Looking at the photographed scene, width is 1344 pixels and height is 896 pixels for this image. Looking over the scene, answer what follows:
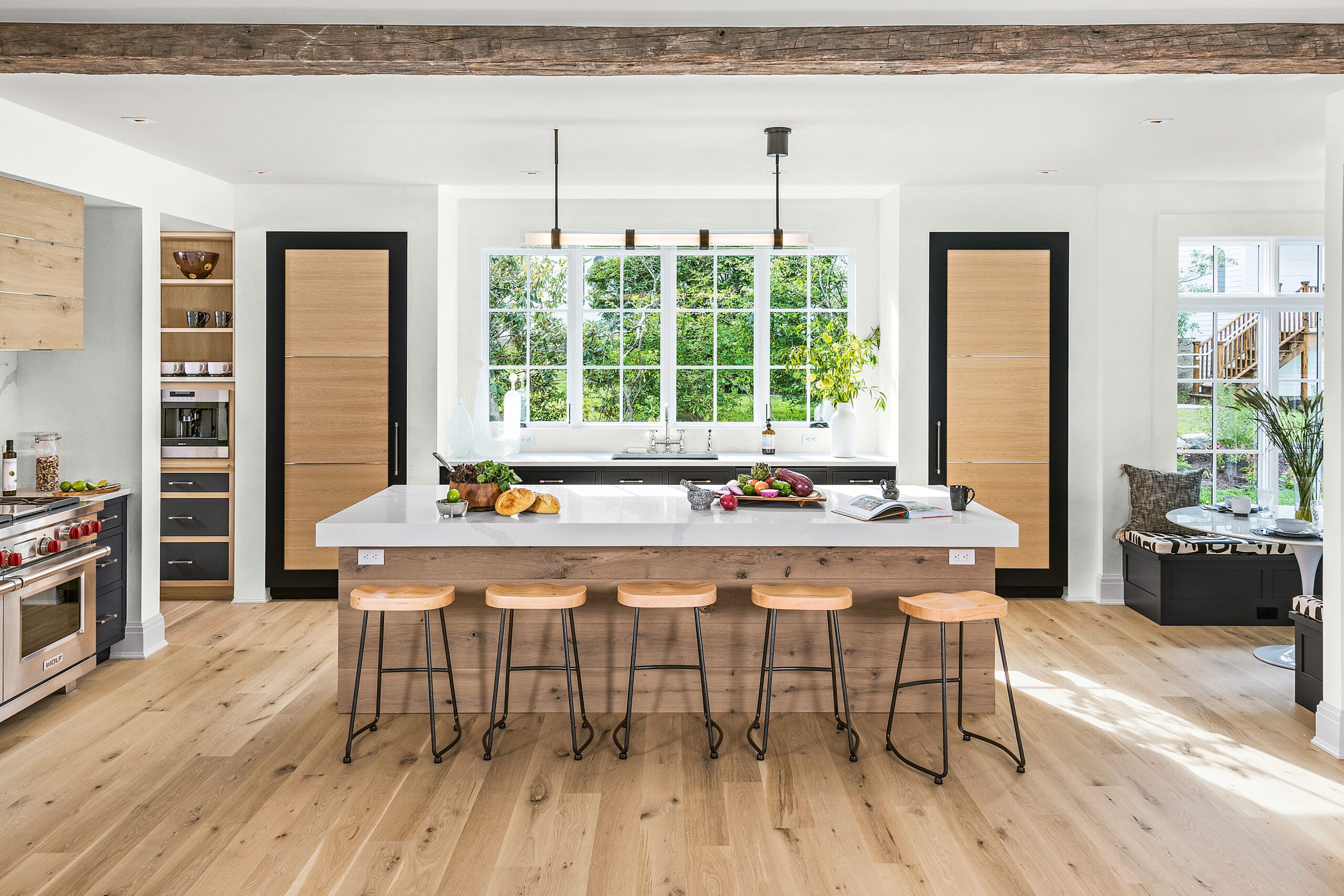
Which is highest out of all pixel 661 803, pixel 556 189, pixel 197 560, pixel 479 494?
pixel 556 189

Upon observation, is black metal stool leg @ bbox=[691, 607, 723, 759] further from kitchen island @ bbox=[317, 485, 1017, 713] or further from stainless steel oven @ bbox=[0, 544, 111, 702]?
stainless steel oven @ bbox=[0, 544, 111, 702]

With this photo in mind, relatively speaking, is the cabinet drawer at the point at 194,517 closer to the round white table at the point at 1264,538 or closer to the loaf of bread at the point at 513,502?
the loaf of bread at the point at 513,502

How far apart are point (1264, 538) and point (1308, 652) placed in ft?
1.92

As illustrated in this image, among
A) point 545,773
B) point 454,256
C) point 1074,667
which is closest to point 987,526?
point 1074,667

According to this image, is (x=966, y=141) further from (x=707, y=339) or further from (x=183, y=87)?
(x=183, y=87)

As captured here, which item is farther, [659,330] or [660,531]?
[659,330]

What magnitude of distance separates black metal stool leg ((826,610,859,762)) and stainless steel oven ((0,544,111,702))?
11.0 feet

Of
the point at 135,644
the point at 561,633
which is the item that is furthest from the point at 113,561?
the point at 561,633

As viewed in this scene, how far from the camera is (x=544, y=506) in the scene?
384 centimetres

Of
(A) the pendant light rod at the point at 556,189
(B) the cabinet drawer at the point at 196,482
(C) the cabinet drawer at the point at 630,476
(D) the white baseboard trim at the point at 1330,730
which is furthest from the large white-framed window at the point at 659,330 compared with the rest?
(D) the white baseboard trim at the point at 1330,730

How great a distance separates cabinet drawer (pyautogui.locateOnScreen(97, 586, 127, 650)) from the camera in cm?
449

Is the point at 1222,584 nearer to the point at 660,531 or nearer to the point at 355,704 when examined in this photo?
the point at 660,531

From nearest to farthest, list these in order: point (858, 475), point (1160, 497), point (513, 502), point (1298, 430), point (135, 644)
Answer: point (513, 502), point (135, 644), point (1298, 430), point (1160, 497), point (858, 475)

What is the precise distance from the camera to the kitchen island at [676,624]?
3.80 meters
